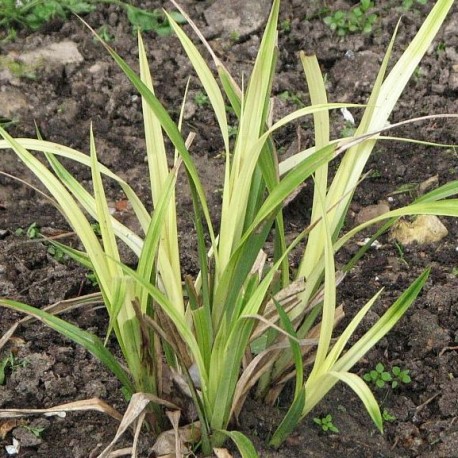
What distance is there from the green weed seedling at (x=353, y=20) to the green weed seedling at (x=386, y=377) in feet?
5.75

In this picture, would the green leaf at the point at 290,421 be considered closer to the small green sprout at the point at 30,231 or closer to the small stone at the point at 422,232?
the small stone at the point at 422,232

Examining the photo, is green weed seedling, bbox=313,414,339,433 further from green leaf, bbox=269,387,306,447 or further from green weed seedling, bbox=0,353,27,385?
green weed seedling, bbox=0,353,27,385

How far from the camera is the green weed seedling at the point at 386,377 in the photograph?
2162mm

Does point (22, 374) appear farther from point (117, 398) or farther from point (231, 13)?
point (231, 13)

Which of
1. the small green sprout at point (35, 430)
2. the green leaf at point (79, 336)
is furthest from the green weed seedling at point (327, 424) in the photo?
the small green sprout at point (35, 430)

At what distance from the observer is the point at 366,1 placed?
11.7ft

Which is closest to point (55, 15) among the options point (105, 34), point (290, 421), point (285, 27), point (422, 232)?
point (105, 34)

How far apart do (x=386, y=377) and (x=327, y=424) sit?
9.1 inches

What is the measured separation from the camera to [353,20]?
11.6 ft

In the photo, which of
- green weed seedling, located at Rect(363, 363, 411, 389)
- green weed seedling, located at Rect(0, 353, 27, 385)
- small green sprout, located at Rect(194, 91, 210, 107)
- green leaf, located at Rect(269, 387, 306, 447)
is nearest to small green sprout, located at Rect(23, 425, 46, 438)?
green weed seedling, located at Rect(0, 353, 27, 385)

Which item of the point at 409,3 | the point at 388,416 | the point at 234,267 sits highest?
the point at 409,3

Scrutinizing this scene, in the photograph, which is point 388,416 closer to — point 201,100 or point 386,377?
point 386,377

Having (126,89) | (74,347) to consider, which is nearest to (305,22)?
(126,89)

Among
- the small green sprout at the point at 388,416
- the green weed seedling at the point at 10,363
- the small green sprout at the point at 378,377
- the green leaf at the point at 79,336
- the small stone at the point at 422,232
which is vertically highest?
the green leaf at the point at 79,336
